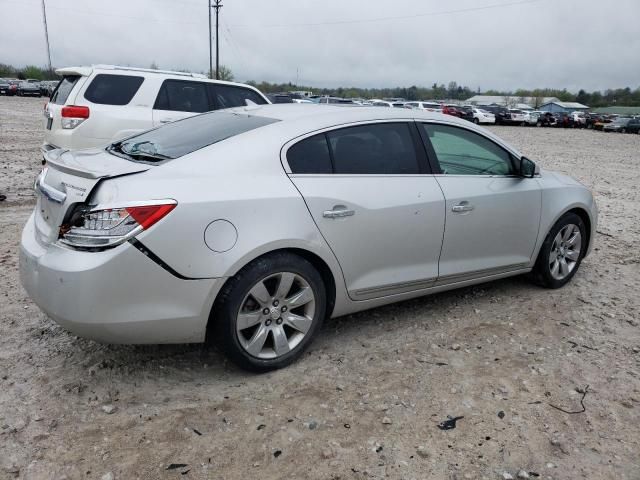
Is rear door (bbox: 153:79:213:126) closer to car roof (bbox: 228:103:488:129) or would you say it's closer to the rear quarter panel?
car roof (bbox: 228:103:488:129)

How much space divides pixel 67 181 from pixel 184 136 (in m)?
0.84

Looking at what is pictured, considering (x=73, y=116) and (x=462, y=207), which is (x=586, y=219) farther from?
(x=73, y=116)

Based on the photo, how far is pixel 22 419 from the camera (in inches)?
110

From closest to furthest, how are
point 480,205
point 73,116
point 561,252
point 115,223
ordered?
point 115,223
point 480,205
point 561,252
point 73,116

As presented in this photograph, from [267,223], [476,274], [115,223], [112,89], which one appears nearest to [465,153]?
[476,274]

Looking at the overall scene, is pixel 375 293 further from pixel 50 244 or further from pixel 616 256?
pixel 616 256

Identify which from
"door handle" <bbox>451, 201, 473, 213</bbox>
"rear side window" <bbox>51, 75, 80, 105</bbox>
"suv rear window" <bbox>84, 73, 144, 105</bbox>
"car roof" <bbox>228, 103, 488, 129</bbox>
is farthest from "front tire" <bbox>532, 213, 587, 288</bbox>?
"rear side window" <bbox>51, 75, 80, 105</bbox>

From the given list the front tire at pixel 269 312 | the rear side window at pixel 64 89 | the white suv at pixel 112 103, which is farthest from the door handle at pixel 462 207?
the rear side window at pixel 64 89

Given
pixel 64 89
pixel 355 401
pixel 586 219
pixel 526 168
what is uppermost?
pixel 64 89

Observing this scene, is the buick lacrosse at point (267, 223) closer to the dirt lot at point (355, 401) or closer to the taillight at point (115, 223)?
the taillight at point (115, 223)

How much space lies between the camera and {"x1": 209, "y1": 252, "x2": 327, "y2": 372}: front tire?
9.99ft

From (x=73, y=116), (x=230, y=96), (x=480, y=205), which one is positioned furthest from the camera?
(x=230, y=96)

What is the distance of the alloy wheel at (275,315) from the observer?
3141 millimetres

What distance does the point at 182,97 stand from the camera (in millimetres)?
8016
